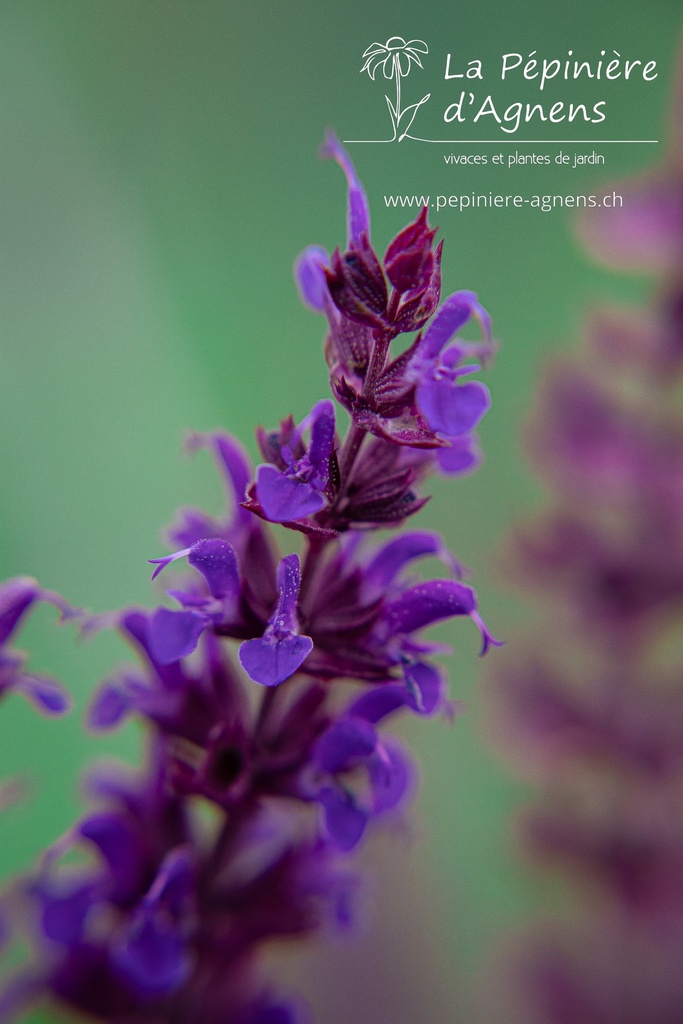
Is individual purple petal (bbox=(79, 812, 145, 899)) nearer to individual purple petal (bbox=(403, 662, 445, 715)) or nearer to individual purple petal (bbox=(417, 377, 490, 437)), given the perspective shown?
individual purple petal (bbox=(403, 662, 445, 715))

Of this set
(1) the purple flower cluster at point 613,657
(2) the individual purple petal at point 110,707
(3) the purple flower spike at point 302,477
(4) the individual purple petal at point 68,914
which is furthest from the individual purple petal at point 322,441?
(1) the purple flower cluster at point 613,657

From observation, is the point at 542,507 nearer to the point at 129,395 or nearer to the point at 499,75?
the point at 499,75

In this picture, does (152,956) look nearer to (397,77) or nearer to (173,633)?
(173,633)

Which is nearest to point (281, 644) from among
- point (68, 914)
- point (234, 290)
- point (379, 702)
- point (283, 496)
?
point (283, 496)

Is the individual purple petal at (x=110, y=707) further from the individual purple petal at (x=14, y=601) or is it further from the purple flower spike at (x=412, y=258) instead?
the purple flower spike at (x=412, y=258)

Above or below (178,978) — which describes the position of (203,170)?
above

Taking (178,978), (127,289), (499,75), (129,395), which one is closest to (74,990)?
(178,978)
